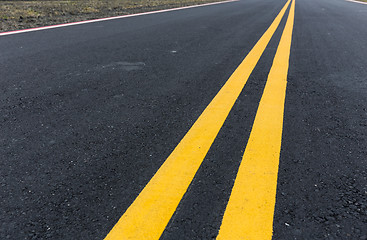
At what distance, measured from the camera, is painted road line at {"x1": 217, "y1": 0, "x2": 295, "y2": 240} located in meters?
1.15

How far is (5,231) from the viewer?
115cm

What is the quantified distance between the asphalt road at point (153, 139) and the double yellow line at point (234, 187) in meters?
0.04

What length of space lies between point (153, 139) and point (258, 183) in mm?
735

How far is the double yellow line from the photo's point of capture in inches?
45.4

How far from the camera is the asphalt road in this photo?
1221mm

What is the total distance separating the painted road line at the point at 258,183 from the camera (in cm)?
115

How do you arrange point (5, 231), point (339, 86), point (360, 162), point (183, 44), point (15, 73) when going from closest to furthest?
point (5, 231)
point (360, 162)
point (339, 86)
point (15, 73)
point (183, 44)

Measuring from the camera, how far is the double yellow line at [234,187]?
1.15 m

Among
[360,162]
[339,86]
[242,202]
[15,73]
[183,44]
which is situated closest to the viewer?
[242,202]

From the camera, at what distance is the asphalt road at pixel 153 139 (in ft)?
4.00

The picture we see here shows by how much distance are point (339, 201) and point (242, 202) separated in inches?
17.4

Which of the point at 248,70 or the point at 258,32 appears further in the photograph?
the point at 258,32

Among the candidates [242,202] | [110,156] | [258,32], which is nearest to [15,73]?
→ [110,156]

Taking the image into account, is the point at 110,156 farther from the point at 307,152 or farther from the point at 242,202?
the point at 307,152
